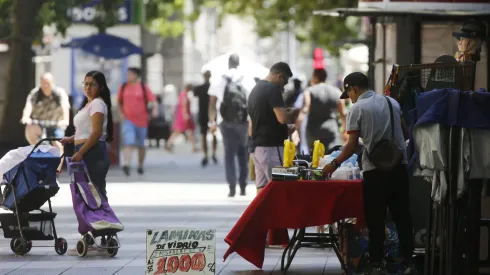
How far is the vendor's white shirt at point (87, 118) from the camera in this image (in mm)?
13883

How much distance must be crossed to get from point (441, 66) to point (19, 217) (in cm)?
464

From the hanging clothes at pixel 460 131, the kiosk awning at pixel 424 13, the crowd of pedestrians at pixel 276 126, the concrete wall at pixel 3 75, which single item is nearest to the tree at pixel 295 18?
the concrete wall at pixel 3 75

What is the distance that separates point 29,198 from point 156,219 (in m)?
3.81

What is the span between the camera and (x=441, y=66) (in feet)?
37.5

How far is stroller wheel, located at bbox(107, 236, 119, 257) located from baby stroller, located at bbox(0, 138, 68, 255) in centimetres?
45

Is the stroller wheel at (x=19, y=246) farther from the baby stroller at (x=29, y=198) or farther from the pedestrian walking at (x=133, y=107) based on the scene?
the pedestrian walking at (x=133, y=107)

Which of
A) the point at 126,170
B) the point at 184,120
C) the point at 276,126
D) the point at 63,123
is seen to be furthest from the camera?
the point at 184,120

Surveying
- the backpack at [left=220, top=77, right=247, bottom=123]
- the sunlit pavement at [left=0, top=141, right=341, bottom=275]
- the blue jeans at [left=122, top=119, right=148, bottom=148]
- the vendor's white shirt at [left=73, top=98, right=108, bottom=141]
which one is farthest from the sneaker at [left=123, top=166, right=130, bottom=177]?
the vendor's white shirt at [left=73, top=98, right=108, bottom=141]

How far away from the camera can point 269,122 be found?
48.8 feet

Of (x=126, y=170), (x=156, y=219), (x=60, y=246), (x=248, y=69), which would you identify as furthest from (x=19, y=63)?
(x=60, y=246)

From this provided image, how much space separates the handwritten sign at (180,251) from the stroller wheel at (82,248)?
3209mm

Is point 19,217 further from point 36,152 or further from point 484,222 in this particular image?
point 484,222

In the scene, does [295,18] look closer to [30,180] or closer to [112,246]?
[30,180]

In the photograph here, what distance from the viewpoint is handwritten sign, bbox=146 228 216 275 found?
1036 cm
